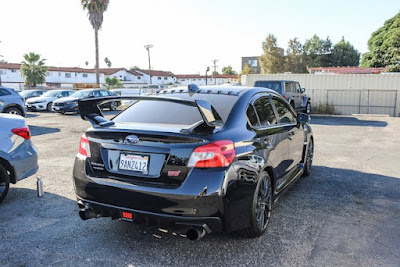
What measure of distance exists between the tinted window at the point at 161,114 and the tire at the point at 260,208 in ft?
3.09

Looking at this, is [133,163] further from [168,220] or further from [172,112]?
[172,112]

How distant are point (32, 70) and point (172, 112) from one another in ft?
166

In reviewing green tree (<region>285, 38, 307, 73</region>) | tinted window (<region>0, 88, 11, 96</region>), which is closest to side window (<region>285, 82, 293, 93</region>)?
tinted window (<region>0, 88, 11, 96</region>)

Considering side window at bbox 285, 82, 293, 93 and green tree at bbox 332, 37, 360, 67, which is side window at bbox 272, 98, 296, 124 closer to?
side window at bbox 285, 82, 293, 93

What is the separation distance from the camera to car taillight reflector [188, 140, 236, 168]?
9.31 feet

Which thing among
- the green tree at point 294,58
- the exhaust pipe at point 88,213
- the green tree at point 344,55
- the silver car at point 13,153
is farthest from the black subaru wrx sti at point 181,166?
the green tree at point 344,55

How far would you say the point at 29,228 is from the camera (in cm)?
377

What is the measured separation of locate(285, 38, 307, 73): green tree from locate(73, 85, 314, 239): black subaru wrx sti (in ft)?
161

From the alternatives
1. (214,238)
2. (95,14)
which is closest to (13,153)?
(214,238)

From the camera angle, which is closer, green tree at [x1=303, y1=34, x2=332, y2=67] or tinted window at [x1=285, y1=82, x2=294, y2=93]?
tinted window at [x1=285, y1=82, x2=294, y2=93]

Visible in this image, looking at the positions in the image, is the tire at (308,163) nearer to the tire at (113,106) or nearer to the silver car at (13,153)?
the silver car at (13,153)

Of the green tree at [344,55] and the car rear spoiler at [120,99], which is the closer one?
→ the car rear spoiler at [120,99]

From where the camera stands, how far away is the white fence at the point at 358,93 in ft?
64.1

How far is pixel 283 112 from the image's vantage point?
4730 millimetres
